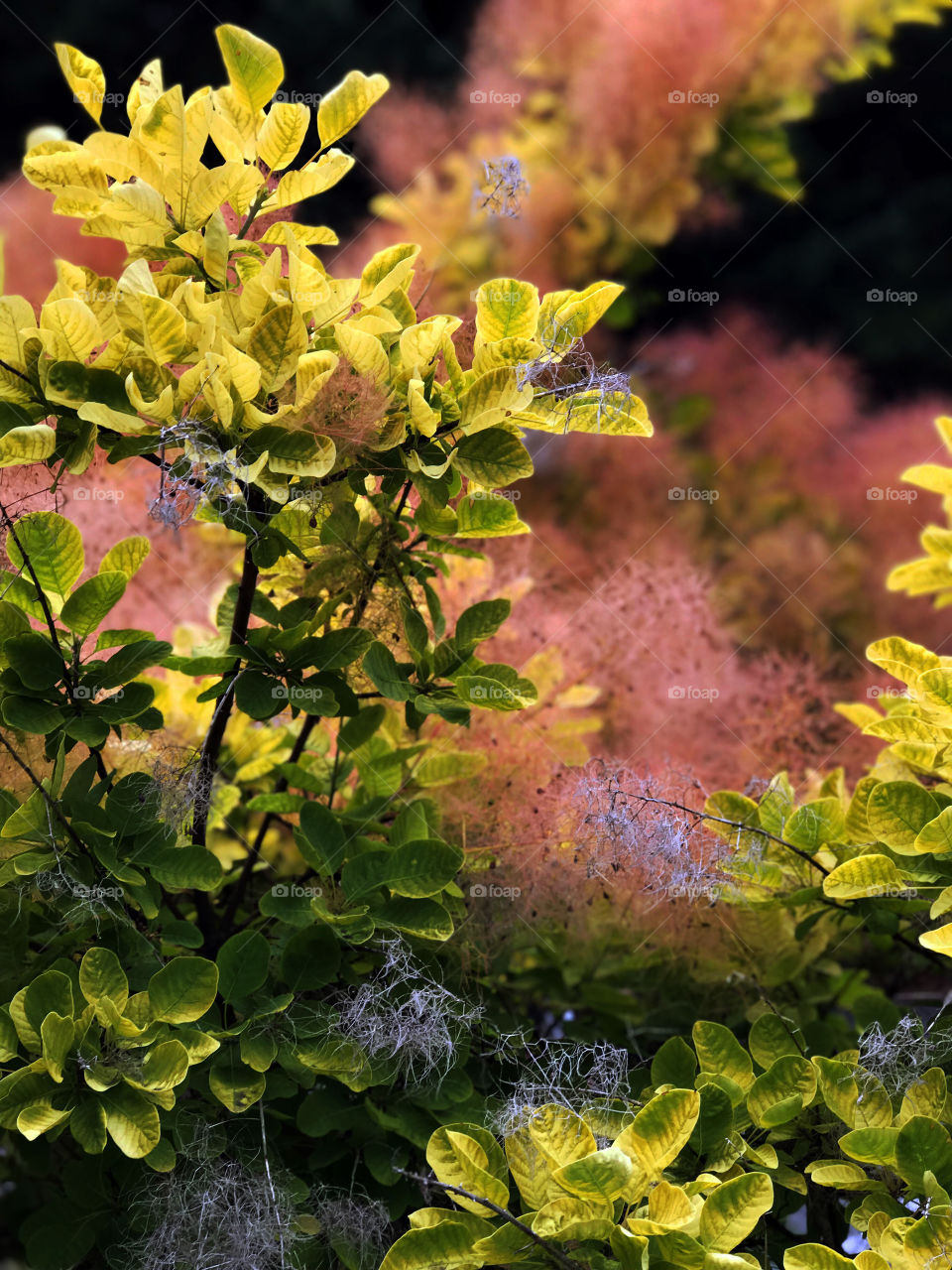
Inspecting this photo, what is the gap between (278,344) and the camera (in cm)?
76

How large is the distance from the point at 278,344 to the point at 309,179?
157mm

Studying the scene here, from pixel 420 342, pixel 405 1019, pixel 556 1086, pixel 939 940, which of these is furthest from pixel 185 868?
pixel 939 940

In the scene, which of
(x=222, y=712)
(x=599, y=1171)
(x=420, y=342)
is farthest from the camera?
(x=222, y=712)

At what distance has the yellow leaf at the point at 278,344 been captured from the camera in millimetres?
752

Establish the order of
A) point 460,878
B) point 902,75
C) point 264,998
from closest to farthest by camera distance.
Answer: point 264,998, point 460,878, point 902,75

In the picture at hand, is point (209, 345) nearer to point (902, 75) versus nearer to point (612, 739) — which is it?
point (612, 739)

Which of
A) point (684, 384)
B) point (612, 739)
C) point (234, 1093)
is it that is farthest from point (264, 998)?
point (684, 384)

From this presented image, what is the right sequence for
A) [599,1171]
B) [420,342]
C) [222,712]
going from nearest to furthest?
[599,1171] → [420,342] → [222,712]

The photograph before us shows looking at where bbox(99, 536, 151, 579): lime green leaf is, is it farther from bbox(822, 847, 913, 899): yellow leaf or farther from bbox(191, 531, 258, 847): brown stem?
bbox(822, 847, 913, 899): yellow leaf

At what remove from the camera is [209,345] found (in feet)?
2.45

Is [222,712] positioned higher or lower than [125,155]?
lower

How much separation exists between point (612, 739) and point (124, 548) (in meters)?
0.63

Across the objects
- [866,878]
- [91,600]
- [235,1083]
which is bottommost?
[235,1083]

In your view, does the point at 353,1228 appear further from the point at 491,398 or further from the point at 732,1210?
the point at 491,398
